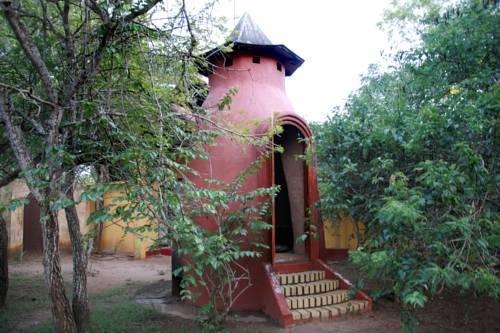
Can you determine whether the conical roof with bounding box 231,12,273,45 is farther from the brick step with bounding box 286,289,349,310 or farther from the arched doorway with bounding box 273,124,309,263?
the brick step with bounding box 286,289,349,310

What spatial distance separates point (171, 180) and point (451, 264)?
272 cm

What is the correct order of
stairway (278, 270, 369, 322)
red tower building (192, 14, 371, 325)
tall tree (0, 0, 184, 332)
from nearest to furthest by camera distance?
tall tree (0, 0, 184, 332) → stairway (278, 270, 369, 322) → red tower building (192, 14, 371, 325)

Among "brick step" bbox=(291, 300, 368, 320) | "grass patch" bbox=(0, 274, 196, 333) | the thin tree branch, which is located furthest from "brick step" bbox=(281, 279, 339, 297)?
the thin tree branch

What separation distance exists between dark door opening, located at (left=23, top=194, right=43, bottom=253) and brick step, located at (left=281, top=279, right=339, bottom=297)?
40.1ft

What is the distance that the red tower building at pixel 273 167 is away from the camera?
652 centimetres

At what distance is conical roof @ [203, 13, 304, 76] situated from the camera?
7.74 metres

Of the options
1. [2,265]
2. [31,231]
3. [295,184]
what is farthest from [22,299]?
[31,231]

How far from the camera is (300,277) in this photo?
22.9 ft

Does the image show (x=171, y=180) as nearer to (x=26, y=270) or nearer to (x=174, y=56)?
(x=174, y=56)

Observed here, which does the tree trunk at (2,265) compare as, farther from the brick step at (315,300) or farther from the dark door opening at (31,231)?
the dark door opening at (31,231)

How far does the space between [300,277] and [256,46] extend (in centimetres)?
444

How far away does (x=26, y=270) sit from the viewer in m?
11.4

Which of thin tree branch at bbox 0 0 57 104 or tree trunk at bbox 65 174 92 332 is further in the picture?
tree trunk at bbox 65 174 92 332

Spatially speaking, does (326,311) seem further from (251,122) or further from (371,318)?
(251,122)
